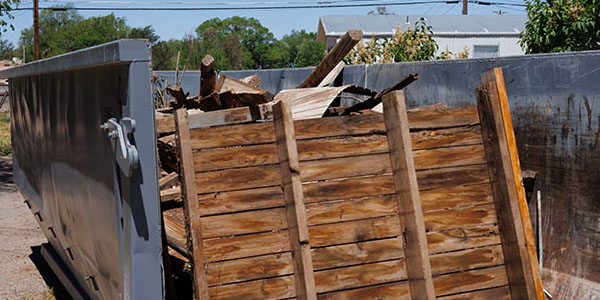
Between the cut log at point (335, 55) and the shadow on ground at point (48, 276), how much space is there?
303cm

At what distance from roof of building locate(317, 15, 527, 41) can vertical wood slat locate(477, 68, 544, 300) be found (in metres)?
26.7

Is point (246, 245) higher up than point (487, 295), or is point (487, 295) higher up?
point (246, 245)

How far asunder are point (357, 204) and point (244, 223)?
2.07 ft

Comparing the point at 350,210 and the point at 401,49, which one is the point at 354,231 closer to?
the point at 350,210

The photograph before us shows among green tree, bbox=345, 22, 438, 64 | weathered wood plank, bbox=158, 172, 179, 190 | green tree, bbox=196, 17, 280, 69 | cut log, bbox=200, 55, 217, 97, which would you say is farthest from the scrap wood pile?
green tree, bbox=196, 17, 280, 69

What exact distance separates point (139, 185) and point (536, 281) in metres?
2.18

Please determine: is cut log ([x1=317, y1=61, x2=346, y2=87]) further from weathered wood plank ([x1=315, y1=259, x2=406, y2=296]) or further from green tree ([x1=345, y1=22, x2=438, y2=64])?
green tree ([x1=345, y1=22, x2=438, y2=64])

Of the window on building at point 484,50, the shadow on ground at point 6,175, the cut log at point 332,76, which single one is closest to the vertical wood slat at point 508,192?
the cut log at point 332,76

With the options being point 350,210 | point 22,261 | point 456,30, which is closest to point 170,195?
point 350,210

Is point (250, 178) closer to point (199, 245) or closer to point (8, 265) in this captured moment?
point (199, 245)

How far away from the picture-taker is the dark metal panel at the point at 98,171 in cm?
269

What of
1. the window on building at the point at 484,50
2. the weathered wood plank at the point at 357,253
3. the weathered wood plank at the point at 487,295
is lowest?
the weathered wood plank at the point at 487,295

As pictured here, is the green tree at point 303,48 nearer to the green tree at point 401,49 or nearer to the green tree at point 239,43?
the green tree at point 239,43

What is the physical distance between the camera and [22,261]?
6.78m
